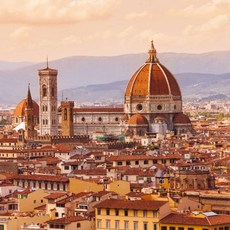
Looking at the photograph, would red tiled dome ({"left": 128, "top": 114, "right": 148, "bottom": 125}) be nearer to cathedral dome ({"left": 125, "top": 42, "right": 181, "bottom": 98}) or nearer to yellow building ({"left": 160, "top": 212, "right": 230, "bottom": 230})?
cathedral dome ({"left": 125, "top": 42, "right": 181, "bottom": 98})

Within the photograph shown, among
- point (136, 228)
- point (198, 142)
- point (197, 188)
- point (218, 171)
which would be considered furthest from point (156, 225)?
point (198, 142)

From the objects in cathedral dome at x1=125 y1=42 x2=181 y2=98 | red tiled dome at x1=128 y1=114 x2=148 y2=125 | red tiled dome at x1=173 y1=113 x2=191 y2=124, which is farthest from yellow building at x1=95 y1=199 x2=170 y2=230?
cathedral dome at x1=125 y1=42 x2=181 y2=98

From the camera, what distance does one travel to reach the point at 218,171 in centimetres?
7150

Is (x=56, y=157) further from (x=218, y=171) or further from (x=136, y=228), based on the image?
(x=136, y=228)

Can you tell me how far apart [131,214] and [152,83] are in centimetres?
9362

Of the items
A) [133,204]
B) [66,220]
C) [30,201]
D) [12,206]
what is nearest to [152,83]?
[30,201]

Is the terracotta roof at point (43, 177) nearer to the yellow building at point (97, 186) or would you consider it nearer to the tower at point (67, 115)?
the yellow building at point (97, 186)

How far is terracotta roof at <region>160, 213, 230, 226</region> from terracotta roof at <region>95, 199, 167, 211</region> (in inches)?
25.7

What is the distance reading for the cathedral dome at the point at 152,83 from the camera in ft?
450

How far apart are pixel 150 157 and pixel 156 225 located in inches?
1395

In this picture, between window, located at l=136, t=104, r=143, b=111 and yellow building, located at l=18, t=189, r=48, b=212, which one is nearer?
yellow building, located at l=18, t=189, r=48, b=212

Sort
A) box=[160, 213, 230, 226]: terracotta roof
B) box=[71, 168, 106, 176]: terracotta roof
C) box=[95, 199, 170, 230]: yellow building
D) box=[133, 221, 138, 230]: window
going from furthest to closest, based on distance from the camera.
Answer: box=[71, 168, 106, 176]: terracotta roof → box=[133, 221, 138, 230]: window → box=[95, 199, 170, 230]: yellow building → box=[160, 213, 230, 226]: terracotta roof

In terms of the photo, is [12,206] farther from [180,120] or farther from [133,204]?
[180,120]

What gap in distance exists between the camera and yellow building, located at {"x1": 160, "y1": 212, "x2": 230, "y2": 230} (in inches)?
1640
